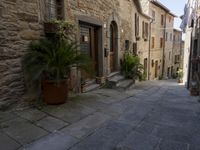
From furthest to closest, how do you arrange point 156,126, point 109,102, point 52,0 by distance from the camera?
point 109,102
point 52,0
point 156,126

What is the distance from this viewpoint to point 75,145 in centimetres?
259

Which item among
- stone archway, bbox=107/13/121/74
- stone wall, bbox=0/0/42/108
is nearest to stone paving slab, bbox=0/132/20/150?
stone wall, bbox=0/0/42/108

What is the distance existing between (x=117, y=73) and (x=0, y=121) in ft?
18.9

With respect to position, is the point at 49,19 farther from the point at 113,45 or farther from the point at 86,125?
the point at 113,45

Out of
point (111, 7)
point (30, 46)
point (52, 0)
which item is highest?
point (111, 7)

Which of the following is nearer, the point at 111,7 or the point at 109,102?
the point at 109,102

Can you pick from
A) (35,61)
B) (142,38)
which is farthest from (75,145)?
(142,38)

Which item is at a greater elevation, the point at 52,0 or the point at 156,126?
the point at 52,0

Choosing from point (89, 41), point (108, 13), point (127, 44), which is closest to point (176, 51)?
point (127, 44)

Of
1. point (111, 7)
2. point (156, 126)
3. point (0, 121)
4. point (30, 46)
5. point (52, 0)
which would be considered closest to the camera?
point (0, 121)

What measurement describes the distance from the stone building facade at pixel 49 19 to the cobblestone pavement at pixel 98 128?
70 cm

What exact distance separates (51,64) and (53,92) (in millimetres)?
553

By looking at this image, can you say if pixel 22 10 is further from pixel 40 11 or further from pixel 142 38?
pixel 142 38

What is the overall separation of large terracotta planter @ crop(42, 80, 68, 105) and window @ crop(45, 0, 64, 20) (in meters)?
1.39
